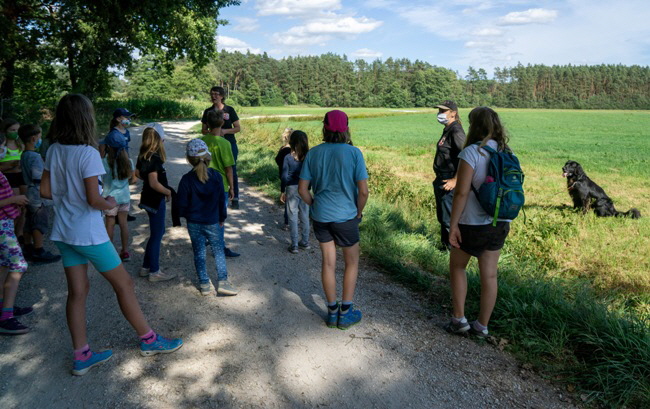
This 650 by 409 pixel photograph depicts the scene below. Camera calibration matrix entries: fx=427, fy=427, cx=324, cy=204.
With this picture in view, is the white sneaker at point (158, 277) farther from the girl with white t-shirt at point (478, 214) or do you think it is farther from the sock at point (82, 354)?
the girl with white t-shirt at point (478, 214)

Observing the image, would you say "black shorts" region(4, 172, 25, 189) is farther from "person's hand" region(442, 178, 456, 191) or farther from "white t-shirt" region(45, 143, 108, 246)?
"person's hand" region(442, 178, 456, 191)

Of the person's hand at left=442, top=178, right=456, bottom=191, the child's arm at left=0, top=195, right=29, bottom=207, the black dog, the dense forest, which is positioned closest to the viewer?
the child's arm at left=0, top=195, right=29, bottom=207

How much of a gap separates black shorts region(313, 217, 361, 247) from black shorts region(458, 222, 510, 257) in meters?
0.90

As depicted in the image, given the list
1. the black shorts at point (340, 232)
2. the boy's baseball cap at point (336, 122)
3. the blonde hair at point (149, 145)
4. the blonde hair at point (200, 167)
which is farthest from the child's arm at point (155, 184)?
the boy's baseball cap at point (336, 122)

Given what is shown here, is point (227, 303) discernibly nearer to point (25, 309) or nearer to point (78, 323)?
point (78, 323)

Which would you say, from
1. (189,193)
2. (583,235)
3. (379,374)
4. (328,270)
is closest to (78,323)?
(189,193)

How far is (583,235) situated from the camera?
23.4 ft

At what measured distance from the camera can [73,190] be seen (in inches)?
115

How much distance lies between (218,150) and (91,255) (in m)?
2.56

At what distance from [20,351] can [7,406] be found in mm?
738

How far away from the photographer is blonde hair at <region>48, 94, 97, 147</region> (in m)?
2.88

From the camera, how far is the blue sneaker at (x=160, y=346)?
10.9 ft

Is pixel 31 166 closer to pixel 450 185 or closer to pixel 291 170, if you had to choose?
pixel 291 170

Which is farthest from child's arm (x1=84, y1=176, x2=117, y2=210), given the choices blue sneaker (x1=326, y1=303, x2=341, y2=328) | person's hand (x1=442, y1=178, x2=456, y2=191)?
person's hand (x1=442, y1=178, x2=456, y2=191)
